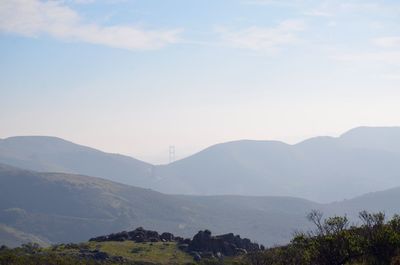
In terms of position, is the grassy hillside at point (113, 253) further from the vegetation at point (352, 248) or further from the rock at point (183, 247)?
the vegetation at point (352, 248)

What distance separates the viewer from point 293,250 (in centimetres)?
7812

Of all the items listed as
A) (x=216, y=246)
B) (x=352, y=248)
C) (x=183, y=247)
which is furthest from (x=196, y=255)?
(x=352, y=248)

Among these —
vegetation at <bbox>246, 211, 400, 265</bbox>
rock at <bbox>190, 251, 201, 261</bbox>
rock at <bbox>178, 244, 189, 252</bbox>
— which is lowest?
rock at <bbox>190, 251, 201, 261</bbox>

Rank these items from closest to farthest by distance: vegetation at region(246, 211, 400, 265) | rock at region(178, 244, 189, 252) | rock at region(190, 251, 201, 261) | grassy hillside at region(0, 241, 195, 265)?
1. vegetation at region(246, 211, 400, 265)
2. grassy hillside at region(0, 241, 195, 265)
3. rock at region(190, 251, 201, 261)
4. rock at region(178, 244, 189, 252)

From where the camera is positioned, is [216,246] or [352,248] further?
[216,246]

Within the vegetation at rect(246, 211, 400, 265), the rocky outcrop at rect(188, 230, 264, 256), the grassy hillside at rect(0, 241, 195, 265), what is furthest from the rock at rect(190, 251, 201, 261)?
the vegetation at rect(246, 211, 400, 265)

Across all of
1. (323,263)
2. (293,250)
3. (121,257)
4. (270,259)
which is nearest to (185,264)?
(121,257)

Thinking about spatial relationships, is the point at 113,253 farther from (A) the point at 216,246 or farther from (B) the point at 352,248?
(B) the point at 352,248

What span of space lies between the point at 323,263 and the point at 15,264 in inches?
3279

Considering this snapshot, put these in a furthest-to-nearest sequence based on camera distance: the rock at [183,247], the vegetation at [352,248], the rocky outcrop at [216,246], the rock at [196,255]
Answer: the rock at [183,247] → the rocky outcrop at [216,246] → the rock at [196,255] → the vegetation at [352,248]

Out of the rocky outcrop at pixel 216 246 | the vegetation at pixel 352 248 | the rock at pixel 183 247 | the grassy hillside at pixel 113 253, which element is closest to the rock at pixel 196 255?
the grassy hillside at pixel 113 253

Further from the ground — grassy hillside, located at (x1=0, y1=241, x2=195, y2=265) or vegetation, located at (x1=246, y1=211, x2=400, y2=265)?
vegetation, located at (x1=246, y1=211, x2=400, y2=265)

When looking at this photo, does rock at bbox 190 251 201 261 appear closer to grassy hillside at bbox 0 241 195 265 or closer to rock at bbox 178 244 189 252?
grassy hillside at bbox 0 241 195 265

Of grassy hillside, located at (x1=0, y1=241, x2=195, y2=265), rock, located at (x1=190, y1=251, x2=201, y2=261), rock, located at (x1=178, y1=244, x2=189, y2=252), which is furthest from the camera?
Result: rock, located at (x1=178, y1=244, x2=189, y2=252)
